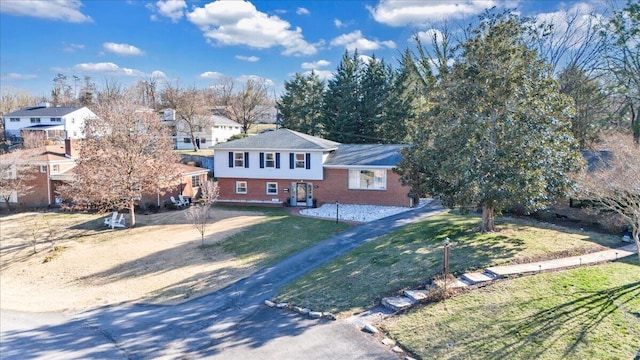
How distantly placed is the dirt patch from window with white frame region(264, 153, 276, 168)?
4918mm

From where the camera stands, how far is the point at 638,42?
2564 centimetres

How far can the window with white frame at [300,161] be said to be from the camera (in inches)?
1273

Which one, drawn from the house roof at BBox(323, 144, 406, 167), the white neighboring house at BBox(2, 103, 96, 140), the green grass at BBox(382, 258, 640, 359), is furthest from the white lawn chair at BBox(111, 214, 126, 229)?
the white neighboring house at BBox(2, 103, 96, 140)

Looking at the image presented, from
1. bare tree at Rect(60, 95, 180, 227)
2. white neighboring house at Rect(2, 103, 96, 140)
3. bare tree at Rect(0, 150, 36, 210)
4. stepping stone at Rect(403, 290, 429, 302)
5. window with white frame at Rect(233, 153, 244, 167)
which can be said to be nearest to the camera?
stepping stone at Rect(403, 290, 429, 302)

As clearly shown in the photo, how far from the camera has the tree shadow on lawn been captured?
9.64 metres

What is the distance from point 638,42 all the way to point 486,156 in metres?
17.7

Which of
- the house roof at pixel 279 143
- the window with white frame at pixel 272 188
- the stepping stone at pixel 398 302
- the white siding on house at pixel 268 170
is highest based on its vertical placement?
the house roof at pixel 279 143

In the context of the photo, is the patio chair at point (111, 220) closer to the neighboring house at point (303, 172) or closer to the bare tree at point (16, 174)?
the neighboring house at point (303, 172)

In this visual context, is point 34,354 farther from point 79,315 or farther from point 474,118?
point 474,118

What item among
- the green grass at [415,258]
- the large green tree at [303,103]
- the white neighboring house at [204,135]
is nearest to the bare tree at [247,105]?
the white neighboring house at [204,135]

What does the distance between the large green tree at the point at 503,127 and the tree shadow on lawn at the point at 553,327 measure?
16.9ft

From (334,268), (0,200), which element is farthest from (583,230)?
(0,200)

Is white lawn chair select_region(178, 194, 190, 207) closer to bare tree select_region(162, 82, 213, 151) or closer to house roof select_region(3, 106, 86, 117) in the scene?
bare tree select_region(162, 82, 213, 151)

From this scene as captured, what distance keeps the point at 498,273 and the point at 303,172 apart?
2064 cm
